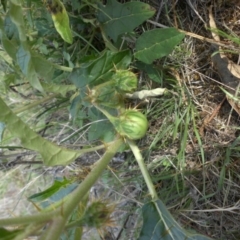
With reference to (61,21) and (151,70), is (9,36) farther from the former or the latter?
(151,70)

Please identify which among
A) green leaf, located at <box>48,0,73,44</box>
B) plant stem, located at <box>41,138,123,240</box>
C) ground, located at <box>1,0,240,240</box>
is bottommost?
ground, located at <box>1,0,240,240</box>

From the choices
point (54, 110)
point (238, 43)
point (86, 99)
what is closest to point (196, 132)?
point (238, 43)

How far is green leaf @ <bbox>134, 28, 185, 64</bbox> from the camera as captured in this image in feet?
3.66

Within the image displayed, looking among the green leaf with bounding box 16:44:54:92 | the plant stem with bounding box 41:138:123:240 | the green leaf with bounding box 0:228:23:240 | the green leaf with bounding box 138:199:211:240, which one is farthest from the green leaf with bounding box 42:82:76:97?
the green leaf with bounding box 0:228:23:240

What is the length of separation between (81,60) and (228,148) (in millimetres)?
458

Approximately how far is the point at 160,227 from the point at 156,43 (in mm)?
440

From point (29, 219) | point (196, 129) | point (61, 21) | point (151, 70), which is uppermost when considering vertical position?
point (61, 21)

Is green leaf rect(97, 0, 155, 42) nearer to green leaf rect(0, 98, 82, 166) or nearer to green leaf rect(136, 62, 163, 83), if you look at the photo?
green leaf rect(136, 62, 163, 83)

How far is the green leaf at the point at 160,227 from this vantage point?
3.27 feet

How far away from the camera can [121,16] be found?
3.78ft

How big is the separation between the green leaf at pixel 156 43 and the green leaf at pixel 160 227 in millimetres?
358

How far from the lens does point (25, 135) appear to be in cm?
86

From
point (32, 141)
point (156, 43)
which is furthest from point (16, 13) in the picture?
point (156, 43)

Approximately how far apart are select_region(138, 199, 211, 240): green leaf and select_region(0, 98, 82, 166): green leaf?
0.22m
